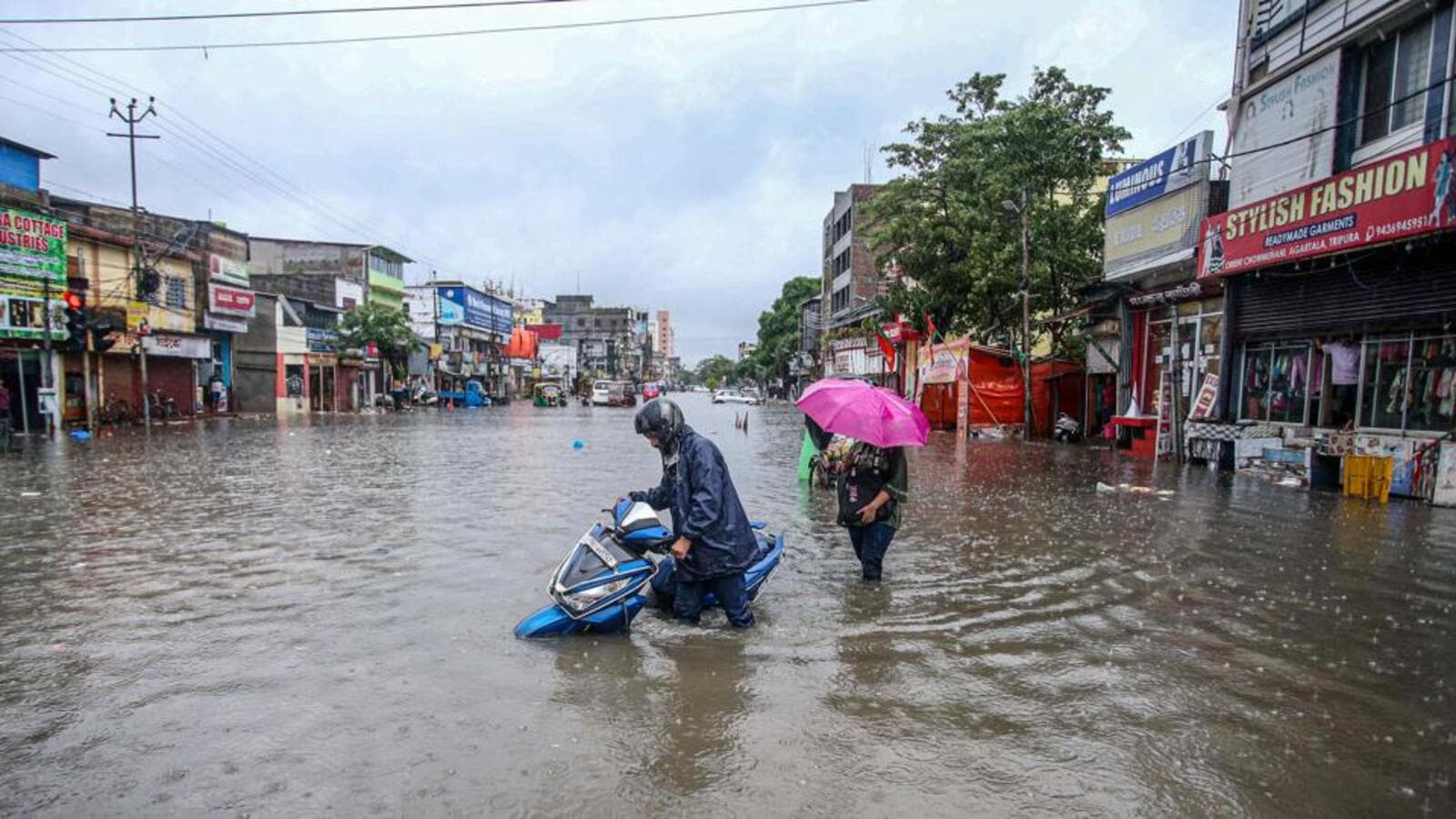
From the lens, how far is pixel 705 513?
17.0 feet

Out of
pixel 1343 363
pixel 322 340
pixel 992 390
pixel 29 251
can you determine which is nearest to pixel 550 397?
pixel 322 340

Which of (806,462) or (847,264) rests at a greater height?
(847,264)

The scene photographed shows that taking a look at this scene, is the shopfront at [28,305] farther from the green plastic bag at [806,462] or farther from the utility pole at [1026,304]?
the utility pole at [1026,304]

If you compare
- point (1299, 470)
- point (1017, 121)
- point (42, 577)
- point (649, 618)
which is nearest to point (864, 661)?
point (649, 618)

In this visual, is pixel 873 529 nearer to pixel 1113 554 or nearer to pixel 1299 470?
pixel 1113 554

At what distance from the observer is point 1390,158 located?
37.1ft

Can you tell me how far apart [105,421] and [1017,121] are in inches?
1278

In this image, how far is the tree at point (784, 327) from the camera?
9781 cm

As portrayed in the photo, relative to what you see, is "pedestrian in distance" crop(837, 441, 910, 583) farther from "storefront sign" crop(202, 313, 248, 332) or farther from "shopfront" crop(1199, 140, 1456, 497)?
"storefront sign" crop(202, 313, 248, 332)

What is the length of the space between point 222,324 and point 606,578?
37.9 metres

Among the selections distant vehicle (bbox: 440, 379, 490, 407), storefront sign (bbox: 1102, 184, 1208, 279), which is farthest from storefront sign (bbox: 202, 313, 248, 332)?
storefront sign (bbox: 1102, 184, 1208, 279)

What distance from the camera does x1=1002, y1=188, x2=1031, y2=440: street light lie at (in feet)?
79.2

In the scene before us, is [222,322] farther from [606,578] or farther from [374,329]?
[606,578]

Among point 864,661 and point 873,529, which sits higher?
point 873,529
